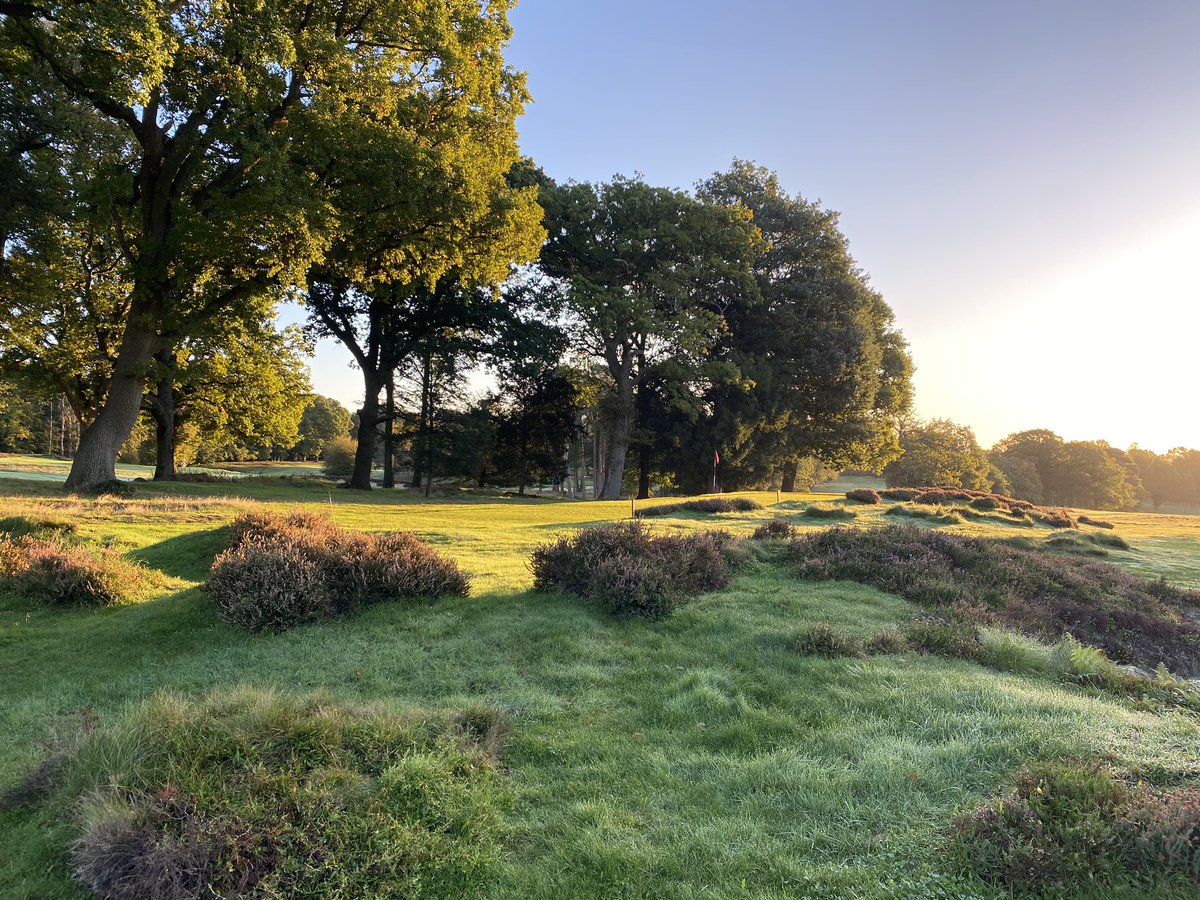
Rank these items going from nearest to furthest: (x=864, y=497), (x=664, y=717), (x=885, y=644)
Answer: (x=664, y=717) → (x=885, y=644) → (x=864, y=497)

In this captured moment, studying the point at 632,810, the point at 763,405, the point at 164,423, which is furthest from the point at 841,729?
the point at 763,405

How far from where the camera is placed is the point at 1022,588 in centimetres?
888

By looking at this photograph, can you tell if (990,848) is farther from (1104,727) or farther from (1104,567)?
(1104,567)

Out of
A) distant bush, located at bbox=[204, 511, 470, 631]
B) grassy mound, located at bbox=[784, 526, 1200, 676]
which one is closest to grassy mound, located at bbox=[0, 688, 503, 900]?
distant bush, located at bbox=[204, 511, 470, 631]

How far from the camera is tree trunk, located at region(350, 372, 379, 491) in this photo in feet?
94.5

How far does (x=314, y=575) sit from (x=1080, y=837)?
6697 mm

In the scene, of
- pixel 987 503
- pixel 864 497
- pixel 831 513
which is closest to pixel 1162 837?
pixel 831 513

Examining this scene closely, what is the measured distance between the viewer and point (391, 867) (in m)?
2.65

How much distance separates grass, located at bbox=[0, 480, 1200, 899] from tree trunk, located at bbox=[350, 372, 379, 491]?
21.9 meters

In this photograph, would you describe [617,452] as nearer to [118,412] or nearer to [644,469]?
[644,469]

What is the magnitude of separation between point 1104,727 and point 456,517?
1495 centimetres

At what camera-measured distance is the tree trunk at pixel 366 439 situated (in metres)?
28.8

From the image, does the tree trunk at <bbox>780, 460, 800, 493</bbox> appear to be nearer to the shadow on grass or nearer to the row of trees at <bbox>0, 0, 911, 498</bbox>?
the row of trees at <bbox>0, 0, 911, 498</bbox>

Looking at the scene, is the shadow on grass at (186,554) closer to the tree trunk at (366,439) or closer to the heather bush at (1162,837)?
the heather bush at (1162,837)
